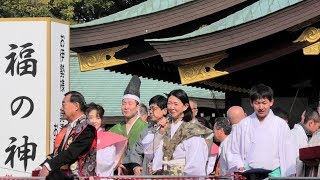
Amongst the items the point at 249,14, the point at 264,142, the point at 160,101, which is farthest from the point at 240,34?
the point at 264,142

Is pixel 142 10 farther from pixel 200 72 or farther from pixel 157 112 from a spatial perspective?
pixel 157 112

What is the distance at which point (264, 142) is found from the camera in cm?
873

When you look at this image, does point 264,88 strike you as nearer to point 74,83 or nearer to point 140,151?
point 140,151

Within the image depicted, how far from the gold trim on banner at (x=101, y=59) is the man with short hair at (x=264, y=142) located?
152 inches

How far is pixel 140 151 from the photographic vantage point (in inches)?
433

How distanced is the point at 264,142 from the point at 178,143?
105 centimetres

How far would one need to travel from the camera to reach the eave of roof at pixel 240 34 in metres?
10.7

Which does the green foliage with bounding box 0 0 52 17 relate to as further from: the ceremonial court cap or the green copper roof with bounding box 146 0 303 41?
the ceremonial court cap

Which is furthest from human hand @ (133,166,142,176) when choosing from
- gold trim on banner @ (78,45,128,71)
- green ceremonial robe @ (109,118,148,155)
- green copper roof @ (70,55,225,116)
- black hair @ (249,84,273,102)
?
green copper roof @ (70,55,225,116)

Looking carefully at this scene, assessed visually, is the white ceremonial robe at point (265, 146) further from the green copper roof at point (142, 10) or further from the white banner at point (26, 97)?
the green copper roof at point (142, 10)

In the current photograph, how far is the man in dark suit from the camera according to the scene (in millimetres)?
8508

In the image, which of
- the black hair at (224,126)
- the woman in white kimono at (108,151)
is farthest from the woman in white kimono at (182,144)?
the black hair at (224,126)

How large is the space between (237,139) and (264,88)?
0.59 meters

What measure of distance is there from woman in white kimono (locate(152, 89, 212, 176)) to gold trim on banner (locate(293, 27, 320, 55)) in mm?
1844
